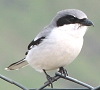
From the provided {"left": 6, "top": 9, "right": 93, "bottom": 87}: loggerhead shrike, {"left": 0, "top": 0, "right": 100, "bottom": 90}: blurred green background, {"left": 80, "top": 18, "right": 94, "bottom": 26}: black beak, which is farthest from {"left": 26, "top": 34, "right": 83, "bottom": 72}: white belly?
{"left": 0, "top": 0, "right": 100, "bottom": 90}: blurred green background

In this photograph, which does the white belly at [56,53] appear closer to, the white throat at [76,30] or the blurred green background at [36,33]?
the white throat at [76,30]

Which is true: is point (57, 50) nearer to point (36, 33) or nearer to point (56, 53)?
point (56, 53)

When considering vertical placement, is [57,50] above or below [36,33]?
below

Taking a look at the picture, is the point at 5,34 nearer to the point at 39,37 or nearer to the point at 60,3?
the point at 60,3

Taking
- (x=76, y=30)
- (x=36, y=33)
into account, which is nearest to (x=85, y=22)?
(x=76, y=30)

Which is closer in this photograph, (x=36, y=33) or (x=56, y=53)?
(x=56, y=53)

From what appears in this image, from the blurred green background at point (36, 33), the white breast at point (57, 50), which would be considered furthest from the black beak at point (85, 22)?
the blurred green background at point (36, 33)
